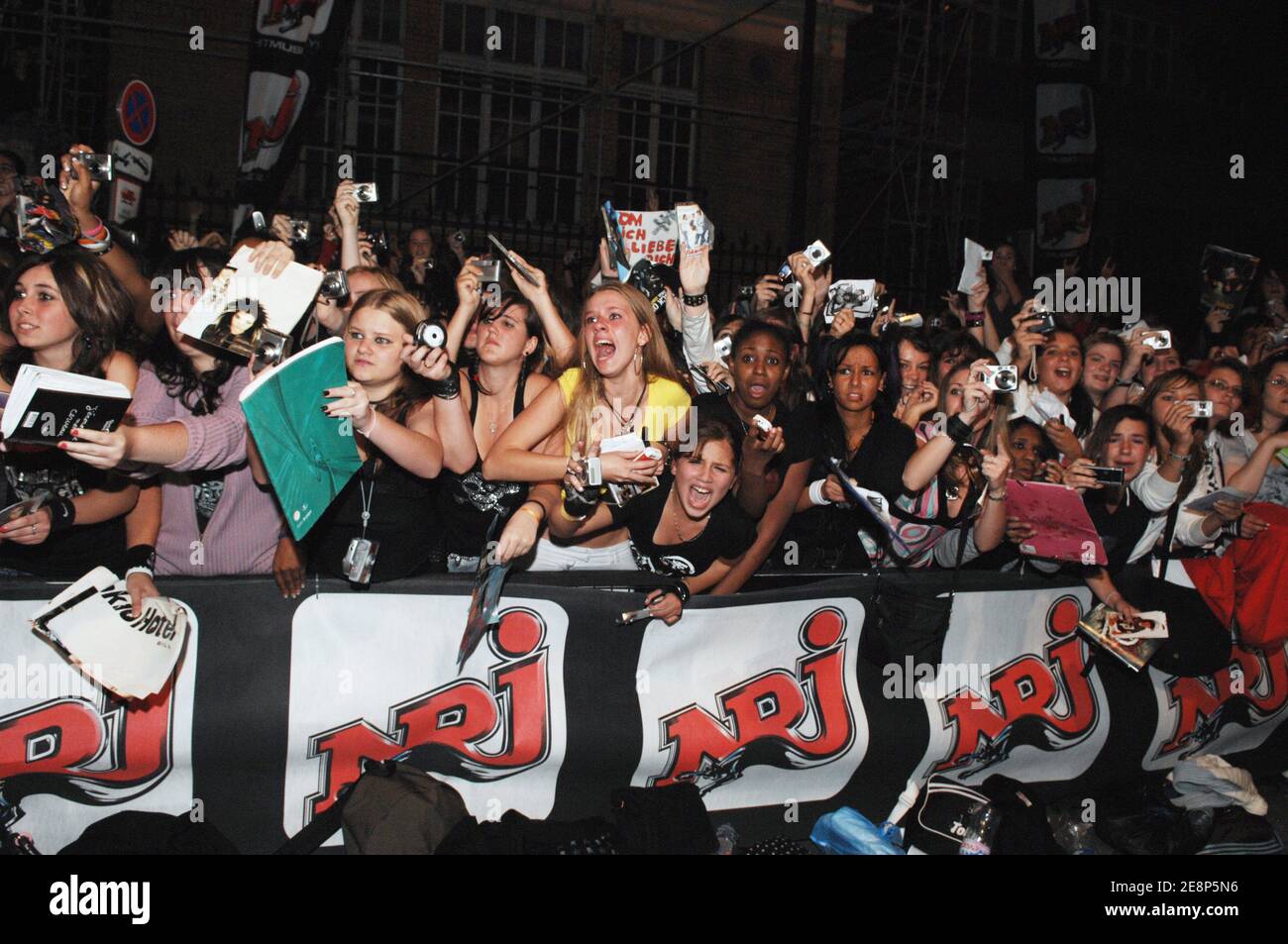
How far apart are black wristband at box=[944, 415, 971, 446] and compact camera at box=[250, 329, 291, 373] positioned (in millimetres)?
2856

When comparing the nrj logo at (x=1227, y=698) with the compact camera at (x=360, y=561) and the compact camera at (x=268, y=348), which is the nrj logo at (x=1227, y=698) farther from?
the compact camera at (x=268, y=348)

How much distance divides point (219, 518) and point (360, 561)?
0.62 m

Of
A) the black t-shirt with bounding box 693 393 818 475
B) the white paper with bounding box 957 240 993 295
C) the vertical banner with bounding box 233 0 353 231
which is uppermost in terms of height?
the vertical banner with bounding box 233 0 353 231

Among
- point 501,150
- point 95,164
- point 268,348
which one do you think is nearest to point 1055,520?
point 268,348

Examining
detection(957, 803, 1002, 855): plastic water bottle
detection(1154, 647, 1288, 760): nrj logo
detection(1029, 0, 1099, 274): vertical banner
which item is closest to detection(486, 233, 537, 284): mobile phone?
detection(957, 803, 1002, 855): plastic water bottle

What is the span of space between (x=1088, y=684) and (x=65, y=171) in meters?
5.44

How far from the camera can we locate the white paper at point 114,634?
3.57m

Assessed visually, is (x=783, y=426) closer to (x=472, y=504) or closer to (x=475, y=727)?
(x=472, y=504)

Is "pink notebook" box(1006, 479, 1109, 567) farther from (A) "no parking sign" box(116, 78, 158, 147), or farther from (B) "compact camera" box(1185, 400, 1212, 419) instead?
(A) "no parking sign" box(116, 78, 158, 147)

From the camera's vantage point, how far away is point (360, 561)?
4055 millimetres

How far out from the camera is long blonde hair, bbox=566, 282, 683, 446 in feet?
15.3

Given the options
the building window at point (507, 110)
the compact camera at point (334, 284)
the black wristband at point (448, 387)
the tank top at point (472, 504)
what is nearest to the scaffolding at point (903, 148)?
the building window at point (507, 110)
